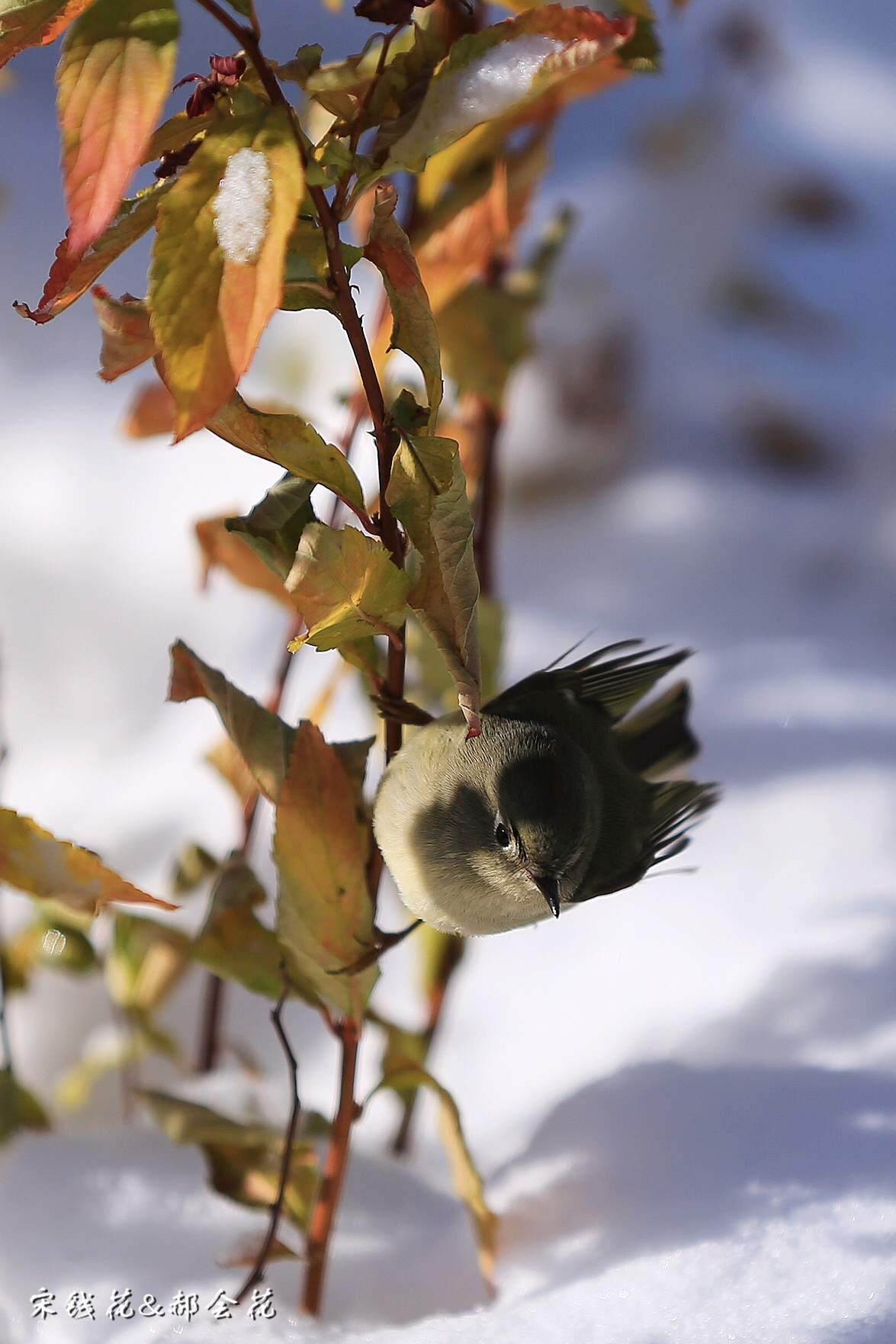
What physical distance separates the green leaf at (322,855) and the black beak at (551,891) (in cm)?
5

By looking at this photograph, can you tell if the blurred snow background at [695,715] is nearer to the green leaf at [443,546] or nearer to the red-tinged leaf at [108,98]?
the green leaf at [443,546]

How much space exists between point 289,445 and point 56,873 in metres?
0.11

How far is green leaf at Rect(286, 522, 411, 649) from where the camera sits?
23 centimetres

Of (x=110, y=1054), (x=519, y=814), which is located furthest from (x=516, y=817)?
(x=110, y=1054)

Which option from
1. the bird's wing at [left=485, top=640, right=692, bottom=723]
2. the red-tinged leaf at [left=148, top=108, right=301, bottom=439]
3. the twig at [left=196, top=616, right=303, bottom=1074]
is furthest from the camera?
the twig at [left=196, top=616, right=303, bottom=1074]

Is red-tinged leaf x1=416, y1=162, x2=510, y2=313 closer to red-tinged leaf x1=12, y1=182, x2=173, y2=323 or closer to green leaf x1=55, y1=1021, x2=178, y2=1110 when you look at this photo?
→ red-tinged leaf x1=12, y1=182, x2=173, y2=323

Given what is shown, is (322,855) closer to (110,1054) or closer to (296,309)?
(296,309)

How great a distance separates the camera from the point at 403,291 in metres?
0.23

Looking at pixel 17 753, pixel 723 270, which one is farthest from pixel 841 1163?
pixel 723 270

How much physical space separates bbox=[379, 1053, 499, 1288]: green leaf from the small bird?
7 centimetres

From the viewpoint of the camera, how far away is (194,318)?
0.19 metres

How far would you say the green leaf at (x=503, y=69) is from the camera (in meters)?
0.22

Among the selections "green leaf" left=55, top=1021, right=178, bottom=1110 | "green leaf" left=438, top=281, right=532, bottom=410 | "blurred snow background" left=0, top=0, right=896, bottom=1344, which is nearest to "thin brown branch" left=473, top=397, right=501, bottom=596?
"green leaf" left=438, top=281, right=532, bottom=410

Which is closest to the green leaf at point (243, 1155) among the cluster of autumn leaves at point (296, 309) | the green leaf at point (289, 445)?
the cluster of autumn leaves at point (296, 309)
